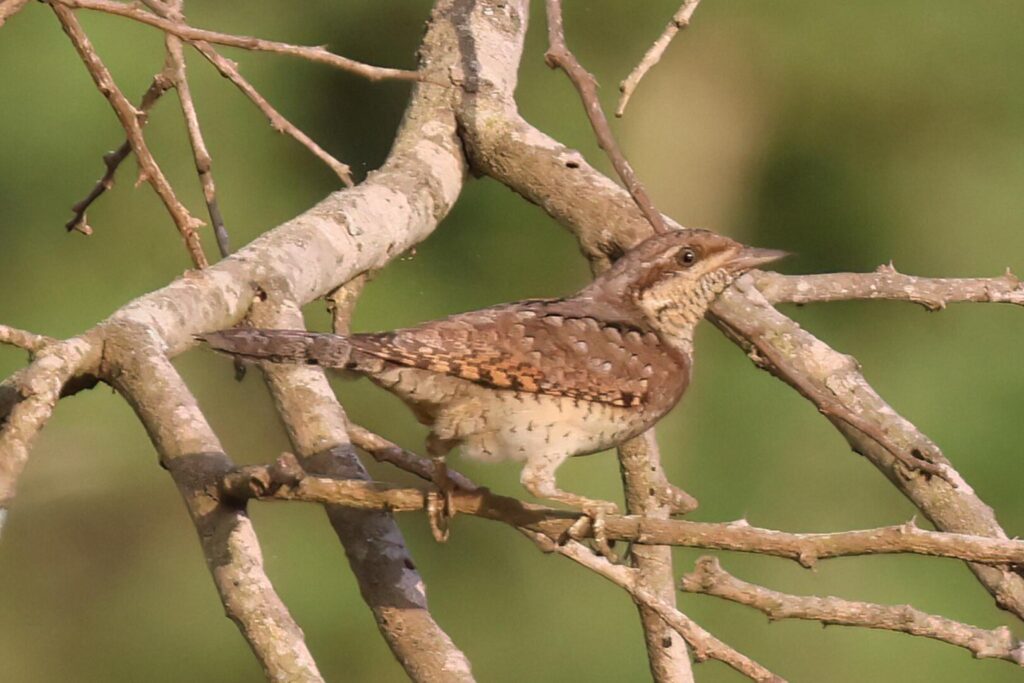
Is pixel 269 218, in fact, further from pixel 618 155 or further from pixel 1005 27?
pixel 618 155

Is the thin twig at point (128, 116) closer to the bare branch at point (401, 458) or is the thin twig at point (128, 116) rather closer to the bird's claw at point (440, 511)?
the bare branch at point (401, 458)

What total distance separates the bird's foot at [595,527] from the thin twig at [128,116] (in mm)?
826

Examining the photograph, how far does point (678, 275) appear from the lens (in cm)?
300

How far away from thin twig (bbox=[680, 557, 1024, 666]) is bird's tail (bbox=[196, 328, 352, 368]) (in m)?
0.67

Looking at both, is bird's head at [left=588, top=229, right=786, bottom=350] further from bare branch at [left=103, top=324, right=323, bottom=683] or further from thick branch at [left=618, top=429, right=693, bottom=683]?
bare branch at [left=103, top=324, right=323, bottom=683]

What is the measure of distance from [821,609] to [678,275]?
44.1 inches

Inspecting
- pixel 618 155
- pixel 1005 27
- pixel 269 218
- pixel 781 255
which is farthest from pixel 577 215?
pixel 1005 27

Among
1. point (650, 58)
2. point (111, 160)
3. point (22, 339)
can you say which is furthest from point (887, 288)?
point (22, 339)

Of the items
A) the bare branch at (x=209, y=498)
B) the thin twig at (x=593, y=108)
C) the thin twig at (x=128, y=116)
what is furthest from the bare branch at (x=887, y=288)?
the bare branch at (x=209, y=498)

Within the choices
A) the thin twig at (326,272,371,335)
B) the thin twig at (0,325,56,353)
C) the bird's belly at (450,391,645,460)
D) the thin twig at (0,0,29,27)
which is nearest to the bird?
the bird's belly at (450,391,645,460)

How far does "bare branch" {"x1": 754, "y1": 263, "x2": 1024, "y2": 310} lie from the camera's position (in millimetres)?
3088

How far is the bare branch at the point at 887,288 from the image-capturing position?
309 centimetres

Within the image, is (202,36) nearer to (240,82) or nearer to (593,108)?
(240,82)

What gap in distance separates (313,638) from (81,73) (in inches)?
99.6
